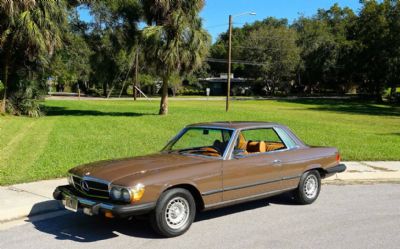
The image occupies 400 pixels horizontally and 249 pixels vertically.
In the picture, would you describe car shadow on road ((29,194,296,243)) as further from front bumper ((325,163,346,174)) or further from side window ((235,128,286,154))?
front bumper ((325,163,346,174))

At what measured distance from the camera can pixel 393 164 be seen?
12.2m

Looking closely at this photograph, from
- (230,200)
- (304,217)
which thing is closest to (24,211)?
(230,200)

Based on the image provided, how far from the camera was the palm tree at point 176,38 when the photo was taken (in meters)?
25.9

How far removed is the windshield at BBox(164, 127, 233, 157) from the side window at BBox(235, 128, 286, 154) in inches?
10.0

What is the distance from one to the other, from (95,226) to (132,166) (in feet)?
3.28

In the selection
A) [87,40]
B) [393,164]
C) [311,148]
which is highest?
[87,40]

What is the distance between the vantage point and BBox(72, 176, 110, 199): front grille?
5.81m

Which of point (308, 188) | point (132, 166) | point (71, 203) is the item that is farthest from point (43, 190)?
point (308, 188)

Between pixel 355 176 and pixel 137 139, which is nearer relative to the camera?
pixel 355 176

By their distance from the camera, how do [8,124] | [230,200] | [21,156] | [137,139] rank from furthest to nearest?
[8,124] → [137,139] → [21,156] → [230,200]

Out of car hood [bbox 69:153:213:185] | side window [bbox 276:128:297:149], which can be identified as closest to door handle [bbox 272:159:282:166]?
side window [bbox 276:128:297:149]

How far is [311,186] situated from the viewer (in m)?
7.93

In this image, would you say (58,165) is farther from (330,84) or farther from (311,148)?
Answer: (330,84)

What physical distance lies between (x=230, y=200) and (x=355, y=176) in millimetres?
4826
